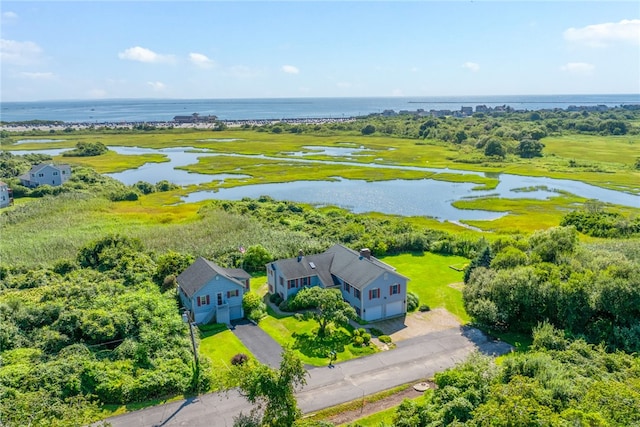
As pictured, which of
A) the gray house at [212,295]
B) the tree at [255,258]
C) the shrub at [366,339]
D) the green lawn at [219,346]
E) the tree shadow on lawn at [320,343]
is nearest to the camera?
the green lawn at [219,346]

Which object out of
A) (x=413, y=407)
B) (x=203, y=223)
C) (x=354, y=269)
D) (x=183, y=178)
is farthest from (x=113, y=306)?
(x=183, y=178)

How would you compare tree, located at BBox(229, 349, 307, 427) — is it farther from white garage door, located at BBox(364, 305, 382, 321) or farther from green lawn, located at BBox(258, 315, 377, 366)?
white garage door, located at BBox(364, 305, 382, 321)

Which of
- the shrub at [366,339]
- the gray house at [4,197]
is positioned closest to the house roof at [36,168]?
the gray house at [4,197]

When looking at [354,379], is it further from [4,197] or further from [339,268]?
[4,197]

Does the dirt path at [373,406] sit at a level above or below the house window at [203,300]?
below

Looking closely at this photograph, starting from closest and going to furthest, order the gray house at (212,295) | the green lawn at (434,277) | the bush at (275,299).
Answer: the gray house at (212,295), the bush at (275,299), the green lawn at (434,277)

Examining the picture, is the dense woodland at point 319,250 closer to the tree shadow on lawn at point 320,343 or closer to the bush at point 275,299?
the tree shadow on lawn at point 320,343

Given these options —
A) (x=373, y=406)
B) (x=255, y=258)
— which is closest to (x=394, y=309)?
(x=373, y=406)

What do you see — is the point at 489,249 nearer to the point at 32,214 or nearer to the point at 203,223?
the point at 203,223
